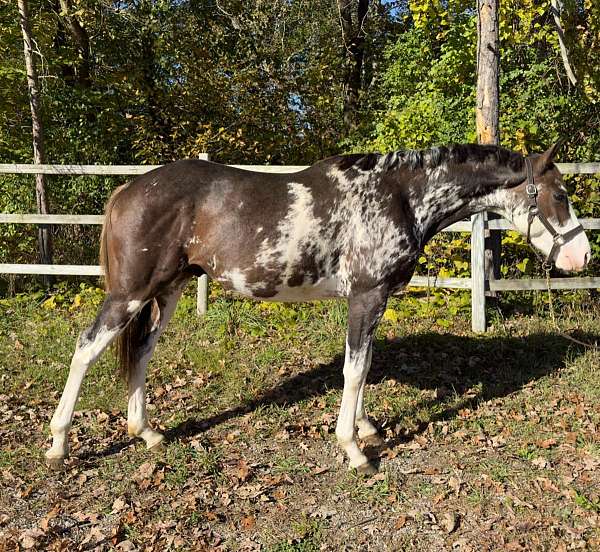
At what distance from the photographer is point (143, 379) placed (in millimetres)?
4441

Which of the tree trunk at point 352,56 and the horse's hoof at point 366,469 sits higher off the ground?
the tree trunk at point 352,56

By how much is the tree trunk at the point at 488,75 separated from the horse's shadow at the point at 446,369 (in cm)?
93

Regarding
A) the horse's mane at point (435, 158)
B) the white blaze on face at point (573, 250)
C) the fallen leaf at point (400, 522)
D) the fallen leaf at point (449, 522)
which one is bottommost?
the fallen leaf at point (400, 522)

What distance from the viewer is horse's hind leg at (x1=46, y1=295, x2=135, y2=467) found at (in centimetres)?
400

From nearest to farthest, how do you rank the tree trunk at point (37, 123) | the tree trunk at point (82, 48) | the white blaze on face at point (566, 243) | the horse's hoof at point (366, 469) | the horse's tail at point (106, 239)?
the horse's hoof at point (366, 469) < the white blaze on face at point (566, 243) < the horse's tail at point (106, 239) < the tree trunk at point (37, 123) < the tree trunk at point (82, 48)

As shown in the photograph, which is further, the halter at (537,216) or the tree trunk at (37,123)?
the tree trunk at (37,123)

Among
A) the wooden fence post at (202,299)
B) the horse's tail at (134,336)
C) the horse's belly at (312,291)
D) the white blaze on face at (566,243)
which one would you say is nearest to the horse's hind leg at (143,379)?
the horse's tail at (134,336)

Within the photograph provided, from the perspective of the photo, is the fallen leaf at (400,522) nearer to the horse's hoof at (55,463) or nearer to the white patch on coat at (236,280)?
the white patch on coat at (236,280)

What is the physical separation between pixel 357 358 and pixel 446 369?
6.70ft

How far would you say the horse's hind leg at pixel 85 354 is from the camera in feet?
13.1

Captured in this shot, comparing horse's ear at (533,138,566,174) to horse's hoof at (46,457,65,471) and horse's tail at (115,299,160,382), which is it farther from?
horse's hoof at (46,457,65,471)

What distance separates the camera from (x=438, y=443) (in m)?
4.37

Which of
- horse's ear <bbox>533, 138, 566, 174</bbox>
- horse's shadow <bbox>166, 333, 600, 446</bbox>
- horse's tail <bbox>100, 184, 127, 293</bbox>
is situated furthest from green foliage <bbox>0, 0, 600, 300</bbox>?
horse's ear <bbox>533, 138, 566, 174</bbox>

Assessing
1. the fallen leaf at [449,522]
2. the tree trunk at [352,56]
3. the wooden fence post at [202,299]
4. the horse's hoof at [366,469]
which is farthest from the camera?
the tree trunk at [352,56]
